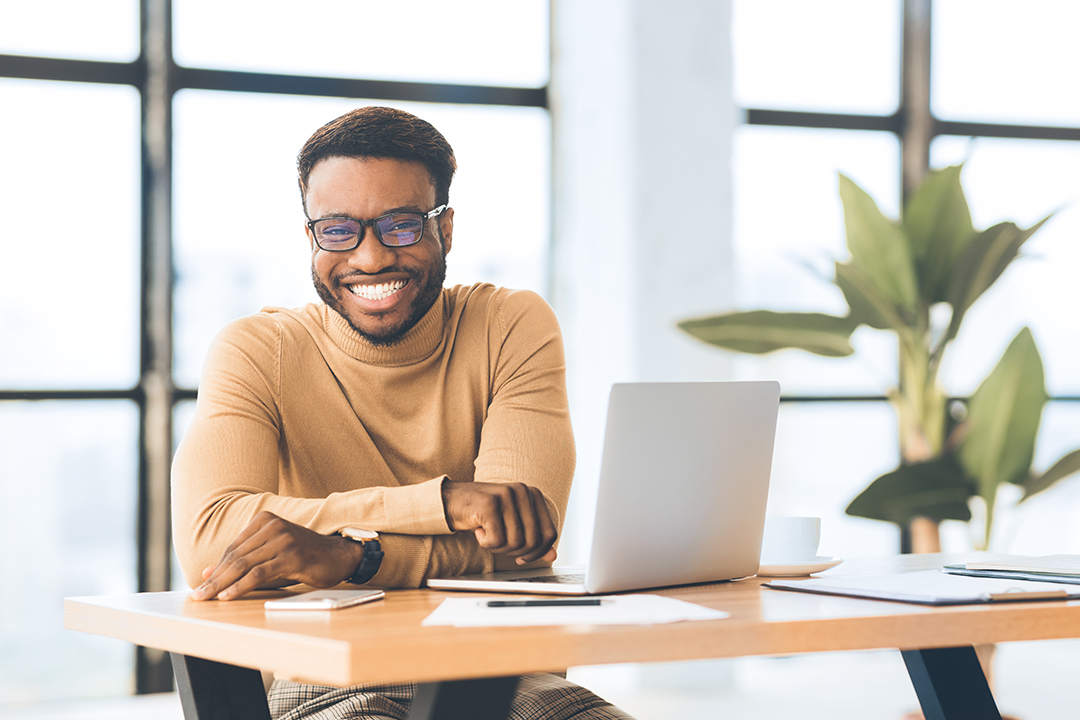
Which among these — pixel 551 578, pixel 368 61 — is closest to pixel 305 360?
pixel 551 578

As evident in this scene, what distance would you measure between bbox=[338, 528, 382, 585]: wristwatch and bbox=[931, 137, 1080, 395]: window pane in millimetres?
3271

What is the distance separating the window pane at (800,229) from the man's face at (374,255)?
232 centimetres

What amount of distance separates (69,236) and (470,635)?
109 inches

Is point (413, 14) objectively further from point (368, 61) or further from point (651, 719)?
point (651, 719)

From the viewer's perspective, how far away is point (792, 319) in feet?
10.1

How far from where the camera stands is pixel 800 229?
12.8 ft

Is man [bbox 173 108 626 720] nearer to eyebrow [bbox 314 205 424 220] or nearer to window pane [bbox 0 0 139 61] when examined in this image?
eyebrow [bbox 314 205 424 220]

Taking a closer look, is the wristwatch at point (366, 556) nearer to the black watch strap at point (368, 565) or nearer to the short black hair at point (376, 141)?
the black watch strap at point (368, 565)

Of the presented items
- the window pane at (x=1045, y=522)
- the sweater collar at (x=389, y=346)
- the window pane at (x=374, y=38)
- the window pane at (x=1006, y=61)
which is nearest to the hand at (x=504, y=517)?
the sweater collar at (x=389, y=346)

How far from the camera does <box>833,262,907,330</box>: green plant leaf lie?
3055 millimetres

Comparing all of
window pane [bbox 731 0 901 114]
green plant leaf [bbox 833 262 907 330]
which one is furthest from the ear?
window pane [bbox 731 0 901 114]

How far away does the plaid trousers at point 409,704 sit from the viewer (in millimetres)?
1204

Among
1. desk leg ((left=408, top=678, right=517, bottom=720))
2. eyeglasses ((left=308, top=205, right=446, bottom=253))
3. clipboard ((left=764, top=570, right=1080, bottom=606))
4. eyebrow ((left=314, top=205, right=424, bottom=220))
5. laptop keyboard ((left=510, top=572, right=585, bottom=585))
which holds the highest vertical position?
eyebrow ((left=314, top=205, right=424, bottom=220))

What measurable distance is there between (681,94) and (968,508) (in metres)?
1.52
